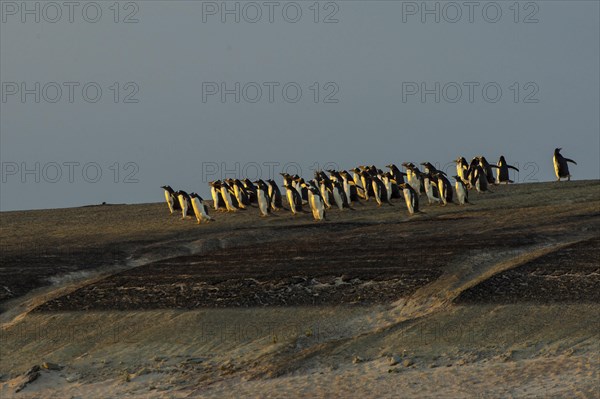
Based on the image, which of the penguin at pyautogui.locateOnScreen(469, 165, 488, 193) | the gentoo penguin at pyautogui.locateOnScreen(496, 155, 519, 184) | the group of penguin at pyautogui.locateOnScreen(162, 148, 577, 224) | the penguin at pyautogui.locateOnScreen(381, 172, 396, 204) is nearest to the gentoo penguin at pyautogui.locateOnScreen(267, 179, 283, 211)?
the group of penguin at pyautogui.locateOnScreen(162, 148, 577, 224)

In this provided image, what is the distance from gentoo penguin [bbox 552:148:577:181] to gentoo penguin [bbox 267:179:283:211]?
12.8 meters

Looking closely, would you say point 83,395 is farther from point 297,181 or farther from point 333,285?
point 297,181

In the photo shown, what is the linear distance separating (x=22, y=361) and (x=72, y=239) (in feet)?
42.4

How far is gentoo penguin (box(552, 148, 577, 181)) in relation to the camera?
5038 centimetres

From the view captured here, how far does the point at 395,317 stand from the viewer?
25.9 metres

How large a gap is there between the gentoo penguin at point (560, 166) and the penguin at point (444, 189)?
353 inches

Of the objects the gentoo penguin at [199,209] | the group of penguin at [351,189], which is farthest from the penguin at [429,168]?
the gentoo penguin at [199,209]

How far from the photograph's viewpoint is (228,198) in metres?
45.3

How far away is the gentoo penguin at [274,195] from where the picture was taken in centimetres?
4428

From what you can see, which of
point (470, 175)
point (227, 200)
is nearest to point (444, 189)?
point (470, 175)

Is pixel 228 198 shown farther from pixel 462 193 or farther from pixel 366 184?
pixel 462 193

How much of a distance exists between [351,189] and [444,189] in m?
3.93

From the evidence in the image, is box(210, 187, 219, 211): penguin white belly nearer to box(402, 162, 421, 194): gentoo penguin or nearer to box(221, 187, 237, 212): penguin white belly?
box(221, 187, 237, 212): penguin white belly

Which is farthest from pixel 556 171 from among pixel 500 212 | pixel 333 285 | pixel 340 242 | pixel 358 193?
pixel 333 285
